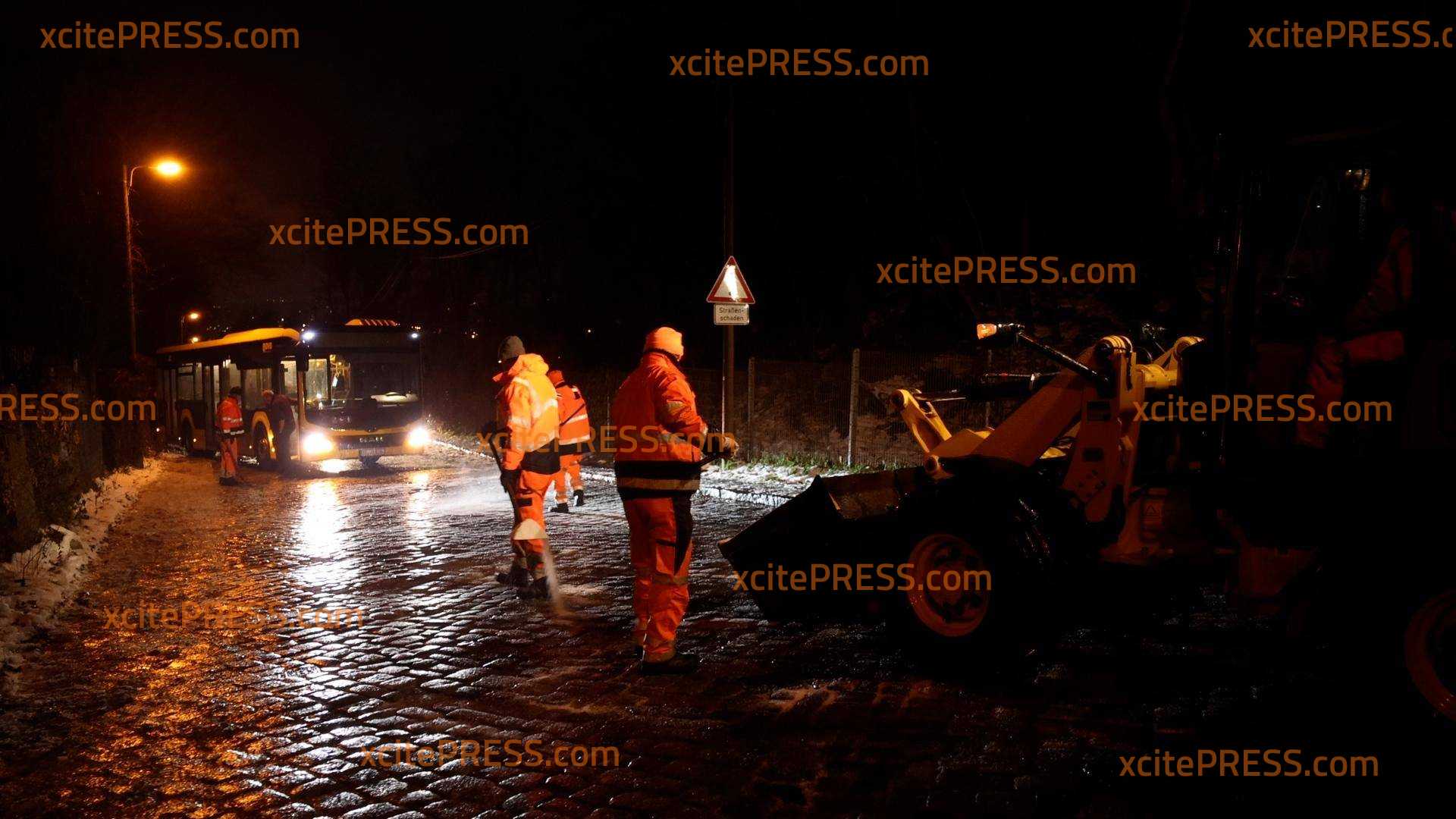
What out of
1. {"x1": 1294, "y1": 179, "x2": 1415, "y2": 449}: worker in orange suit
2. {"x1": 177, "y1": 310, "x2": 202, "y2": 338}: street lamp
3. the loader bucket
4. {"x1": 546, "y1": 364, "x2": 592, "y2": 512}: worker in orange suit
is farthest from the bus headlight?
{"x1": 177, "y1": 310, "x2": 202, "y2": 338}: street lamp

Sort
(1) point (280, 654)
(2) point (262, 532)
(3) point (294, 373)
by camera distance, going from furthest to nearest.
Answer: (3) point (294, 373)
(2) point (262, 532)
(1) point (280, 654)

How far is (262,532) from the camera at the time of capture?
11555 mm

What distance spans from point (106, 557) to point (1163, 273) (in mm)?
14704

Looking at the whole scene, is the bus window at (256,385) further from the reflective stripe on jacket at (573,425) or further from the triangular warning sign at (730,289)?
the reflective stripe on jacket at (573,425)

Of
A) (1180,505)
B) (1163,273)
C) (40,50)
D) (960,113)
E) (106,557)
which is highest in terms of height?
(40,50)

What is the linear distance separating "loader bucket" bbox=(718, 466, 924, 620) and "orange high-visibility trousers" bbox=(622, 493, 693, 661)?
697 mm

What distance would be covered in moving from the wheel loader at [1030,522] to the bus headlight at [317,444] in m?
14.3

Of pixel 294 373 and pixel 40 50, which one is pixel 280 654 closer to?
pixel 294 373

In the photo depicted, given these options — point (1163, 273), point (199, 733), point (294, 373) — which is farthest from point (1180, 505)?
point (294, 373)

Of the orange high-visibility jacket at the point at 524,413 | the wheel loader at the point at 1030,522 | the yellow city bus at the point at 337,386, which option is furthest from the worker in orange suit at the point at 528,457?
the yellow city bus at the point at 337,386

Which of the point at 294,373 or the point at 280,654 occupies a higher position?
the point at 294,373

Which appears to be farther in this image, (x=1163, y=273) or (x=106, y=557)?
(x=1163, y=273)

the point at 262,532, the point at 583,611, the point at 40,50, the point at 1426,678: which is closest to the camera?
the point at 1426,678

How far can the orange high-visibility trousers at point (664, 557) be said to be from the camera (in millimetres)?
5773
